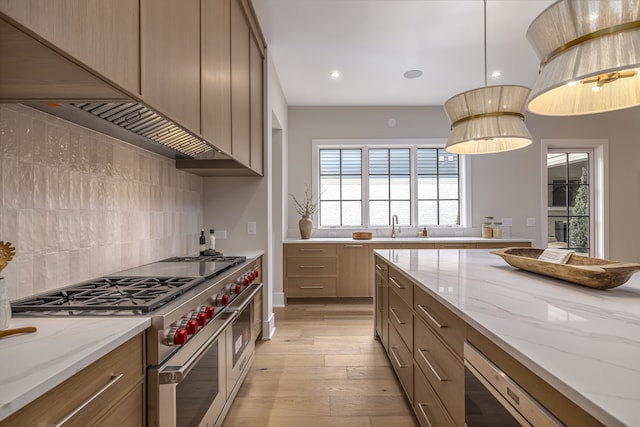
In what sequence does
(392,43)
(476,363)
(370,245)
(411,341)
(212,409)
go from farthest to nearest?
(370,245)
(392,43)
(411,341)
(212,409)
(476,363)

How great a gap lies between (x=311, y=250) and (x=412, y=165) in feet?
6.73

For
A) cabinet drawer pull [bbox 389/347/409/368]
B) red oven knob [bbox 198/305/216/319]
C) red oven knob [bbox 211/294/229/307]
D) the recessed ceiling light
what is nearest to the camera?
red oven knob [bbox 198/305/216/319]

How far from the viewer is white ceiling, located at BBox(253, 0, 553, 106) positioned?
2594 mm

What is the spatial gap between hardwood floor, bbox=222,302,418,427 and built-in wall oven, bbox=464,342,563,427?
0.99 metres

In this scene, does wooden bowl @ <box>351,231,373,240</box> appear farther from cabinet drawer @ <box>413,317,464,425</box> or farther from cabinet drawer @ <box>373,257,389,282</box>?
cabinet drawer @ <box>413,317,464,425</box>

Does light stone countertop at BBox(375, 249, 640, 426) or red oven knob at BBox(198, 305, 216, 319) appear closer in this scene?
light stone countertop at BBox(375, 249, 640, 426)

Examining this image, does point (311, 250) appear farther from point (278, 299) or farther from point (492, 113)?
point (492, 113)

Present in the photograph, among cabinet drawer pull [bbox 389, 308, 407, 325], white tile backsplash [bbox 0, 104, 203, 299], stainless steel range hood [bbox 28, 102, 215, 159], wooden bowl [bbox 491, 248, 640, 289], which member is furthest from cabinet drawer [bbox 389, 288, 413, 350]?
white tile backsplash [bbox 0, 104, 203, 299]

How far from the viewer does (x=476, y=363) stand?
987 mm

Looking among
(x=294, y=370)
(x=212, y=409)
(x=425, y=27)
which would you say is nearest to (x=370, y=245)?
(x=294, y=370)

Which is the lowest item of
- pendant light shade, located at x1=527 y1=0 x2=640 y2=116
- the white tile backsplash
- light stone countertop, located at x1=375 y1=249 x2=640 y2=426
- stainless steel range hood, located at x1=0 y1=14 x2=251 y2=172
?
light stone countertop, located at x1=375 y1=249 x2=640 y2=426

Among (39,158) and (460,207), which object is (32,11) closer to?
(39,158)

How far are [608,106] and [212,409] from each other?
84.0 inches

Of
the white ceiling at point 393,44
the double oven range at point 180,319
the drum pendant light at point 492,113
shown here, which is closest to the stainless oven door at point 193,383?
the double oven range at point 180,319
